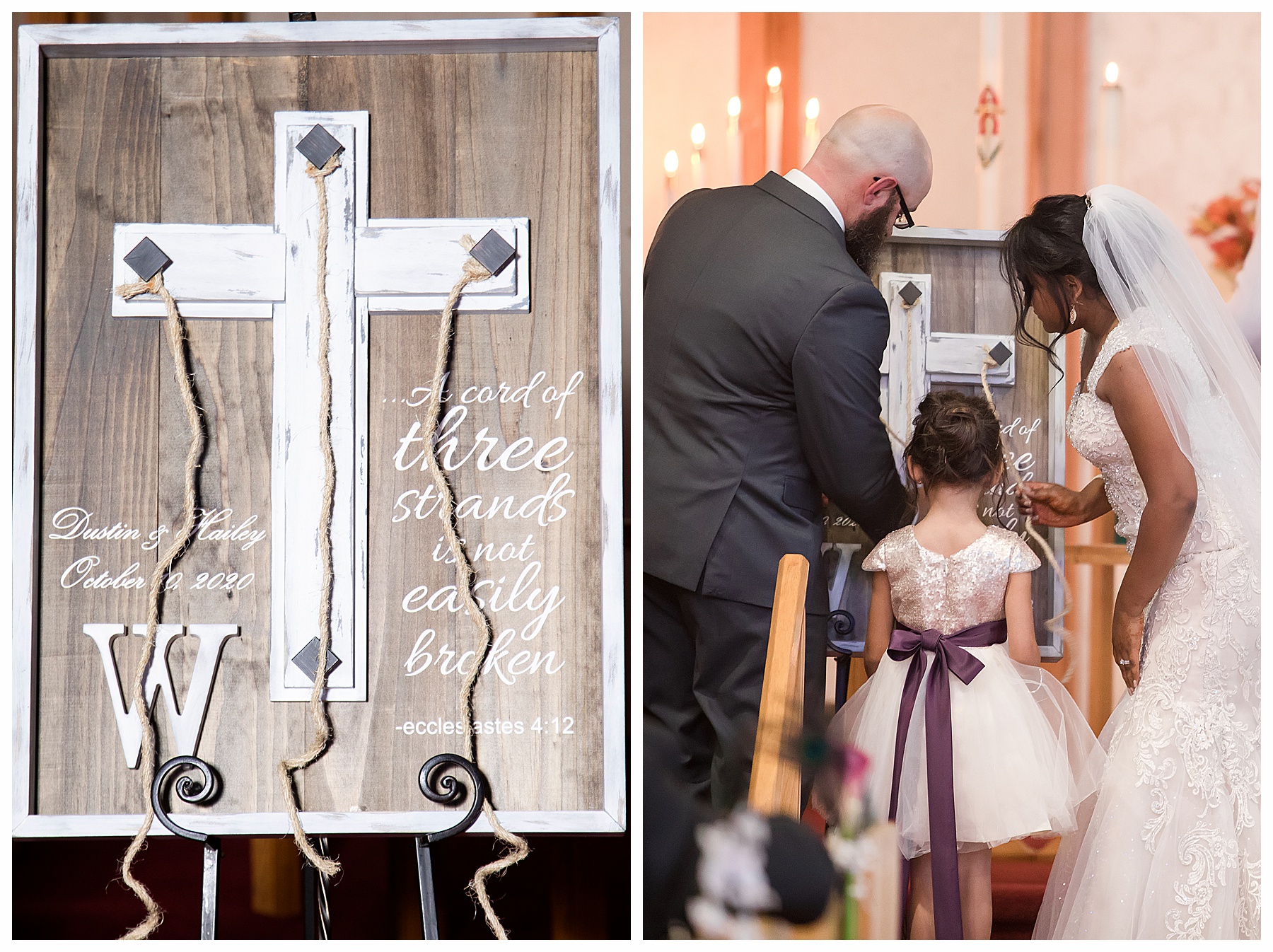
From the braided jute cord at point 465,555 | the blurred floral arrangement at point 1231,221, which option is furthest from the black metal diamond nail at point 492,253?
the blurred floral arrangement at point 1231,221

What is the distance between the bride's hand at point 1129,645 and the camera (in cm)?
110

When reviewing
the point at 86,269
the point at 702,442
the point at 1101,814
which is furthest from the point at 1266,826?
the point at 86,269

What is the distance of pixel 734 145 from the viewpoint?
1.16 meters

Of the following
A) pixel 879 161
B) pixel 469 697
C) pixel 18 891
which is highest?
pixel 879 161

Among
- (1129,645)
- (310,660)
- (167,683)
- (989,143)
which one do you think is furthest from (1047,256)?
(167,683)

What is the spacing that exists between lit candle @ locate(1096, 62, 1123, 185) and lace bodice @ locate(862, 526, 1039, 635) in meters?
0.45

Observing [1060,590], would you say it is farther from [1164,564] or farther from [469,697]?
[469,697]

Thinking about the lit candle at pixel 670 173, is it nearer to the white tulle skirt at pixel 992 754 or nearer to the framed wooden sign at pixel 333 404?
the framed wooden sign at pixel 333 404

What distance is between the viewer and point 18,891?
60.2 inches

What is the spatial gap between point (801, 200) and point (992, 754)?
708 millimetres

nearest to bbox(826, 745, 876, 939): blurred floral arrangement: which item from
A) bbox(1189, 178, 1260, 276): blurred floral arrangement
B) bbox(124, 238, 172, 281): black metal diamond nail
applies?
bbox(1189, 178, 1260, 276): blurred floral arrangement

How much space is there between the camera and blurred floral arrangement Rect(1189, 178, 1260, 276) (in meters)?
1.10

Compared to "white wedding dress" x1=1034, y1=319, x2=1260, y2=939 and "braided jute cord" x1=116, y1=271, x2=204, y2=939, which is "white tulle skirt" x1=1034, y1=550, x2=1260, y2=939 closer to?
"white wedding dress" x1=1034, y1=319, x2=1260, y2=939

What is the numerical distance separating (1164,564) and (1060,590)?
118 millimetres
